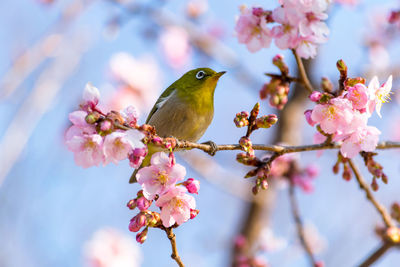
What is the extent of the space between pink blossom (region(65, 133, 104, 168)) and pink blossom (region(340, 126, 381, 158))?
1.06m

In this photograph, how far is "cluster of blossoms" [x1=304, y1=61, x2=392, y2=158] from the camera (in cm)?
173

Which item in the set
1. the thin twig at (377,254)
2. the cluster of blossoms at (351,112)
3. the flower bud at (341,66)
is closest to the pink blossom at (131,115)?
the cluster of blossoms at (351,112)

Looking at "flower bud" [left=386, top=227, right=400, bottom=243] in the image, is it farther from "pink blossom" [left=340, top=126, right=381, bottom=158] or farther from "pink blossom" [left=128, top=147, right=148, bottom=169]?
"pink blossom" [left=128, top=147, right=148, bottom=169]

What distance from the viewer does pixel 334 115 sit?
5.80ft

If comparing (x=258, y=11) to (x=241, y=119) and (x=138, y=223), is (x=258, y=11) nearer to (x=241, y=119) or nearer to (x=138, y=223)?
(x=241, y=119)

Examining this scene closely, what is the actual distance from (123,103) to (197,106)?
326 centimetres

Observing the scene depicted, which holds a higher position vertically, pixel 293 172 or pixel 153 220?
pixel 293 172

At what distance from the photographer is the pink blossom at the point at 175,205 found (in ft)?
5.49

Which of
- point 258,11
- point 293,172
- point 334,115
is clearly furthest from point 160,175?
point 293,172

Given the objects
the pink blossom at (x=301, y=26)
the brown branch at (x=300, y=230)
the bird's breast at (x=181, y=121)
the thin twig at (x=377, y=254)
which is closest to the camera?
the pink blossom at (x=301, y=26)

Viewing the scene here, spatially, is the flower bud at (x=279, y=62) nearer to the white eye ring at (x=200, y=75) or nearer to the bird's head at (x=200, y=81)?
the bird's head at (x=200, y=81)

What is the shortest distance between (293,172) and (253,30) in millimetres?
1374

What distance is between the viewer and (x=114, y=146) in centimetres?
157

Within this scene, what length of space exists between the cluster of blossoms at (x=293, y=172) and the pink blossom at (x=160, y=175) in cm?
170
